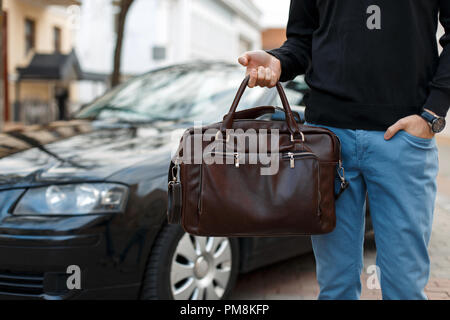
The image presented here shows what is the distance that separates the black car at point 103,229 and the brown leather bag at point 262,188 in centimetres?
108

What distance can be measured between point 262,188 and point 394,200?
403 mm

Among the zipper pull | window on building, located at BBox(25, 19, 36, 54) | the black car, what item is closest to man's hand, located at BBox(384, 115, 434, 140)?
the zipper pull

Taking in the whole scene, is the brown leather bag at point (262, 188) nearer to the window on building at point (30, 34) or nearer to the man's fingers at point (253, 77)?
the man's fingers at point (253, 77)

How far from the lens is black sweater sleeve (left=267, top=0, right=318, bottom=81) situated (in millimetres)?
2027

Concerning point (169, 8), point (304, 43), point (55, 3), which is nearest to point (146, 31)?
point (169, 8)

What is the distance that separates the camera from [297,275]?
13.4 feet

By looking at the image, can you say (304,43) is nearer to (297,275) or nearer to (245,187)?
(245,187)

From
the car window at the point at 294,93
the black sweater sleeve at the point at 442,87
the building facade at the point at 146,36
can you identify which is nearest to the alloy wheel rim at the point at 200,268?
the car window at the point at 294,93

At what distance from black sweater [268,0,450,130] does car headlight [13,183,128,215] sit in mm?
1351

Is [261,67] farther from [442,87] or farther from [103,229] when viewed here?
[103,229]

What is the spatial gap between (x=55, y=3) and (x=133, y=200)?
72.1 ft

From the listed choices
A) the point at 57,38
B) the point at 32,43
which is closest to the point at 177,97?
the point at 32,43

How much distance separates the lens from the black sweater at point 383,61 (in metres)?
1.79

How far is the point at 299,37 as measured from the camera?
209 centimetres
